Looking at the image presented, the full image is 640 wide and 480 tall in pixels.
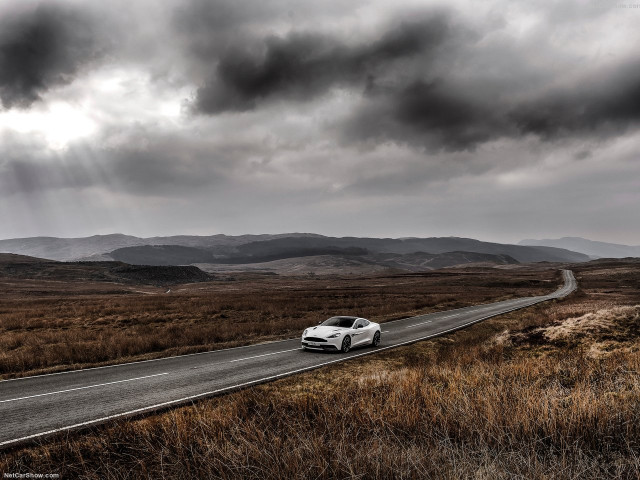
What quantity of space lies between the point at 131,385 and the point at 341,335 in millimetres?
8243

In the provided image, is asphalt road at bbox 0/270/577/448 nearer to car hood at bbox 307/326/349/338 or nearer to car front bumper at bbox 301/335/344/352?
car front bumper at bbox 301/335/344/352

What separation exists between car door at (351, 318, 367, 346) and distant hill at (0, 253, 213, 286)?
425 feet

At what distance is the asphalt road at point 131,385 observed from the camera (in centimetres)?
762

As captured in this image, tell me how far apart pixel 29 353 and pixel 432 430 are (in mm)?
17503

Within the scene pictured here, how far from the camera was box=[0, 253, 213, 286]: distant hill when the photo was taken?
126338 millimetres

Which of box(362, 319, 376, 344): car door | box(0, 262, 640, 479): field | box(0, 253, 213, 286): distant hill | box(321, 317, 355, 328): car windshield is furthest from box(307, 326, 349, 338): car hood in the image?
box(0, 253, 213, 286): distant hill

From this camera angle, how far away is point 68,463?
15.2ft

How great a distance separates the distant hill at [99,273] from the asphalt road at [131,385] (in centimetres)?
12771

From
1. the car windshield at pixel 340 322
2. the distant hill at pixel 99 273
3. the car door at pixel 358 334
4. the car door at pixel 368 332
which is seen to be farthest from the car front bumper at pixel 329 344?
the distant hill at pixel 99 273

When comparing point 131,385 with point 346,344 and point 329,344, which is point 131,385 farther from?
point 346,344

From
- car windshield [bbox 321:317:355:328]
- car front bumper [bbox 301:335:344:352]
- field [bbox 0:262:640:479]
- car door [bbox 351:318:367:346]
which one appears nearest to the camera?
field [bbox 0:262:640:479]

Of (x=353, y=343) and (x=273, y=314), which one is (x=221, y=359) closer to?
(x=353, y=343)

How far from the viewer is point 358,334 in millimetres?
16312

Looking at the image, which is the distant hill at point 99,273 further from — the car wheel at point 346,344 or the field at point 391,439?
the field at point 391,439
